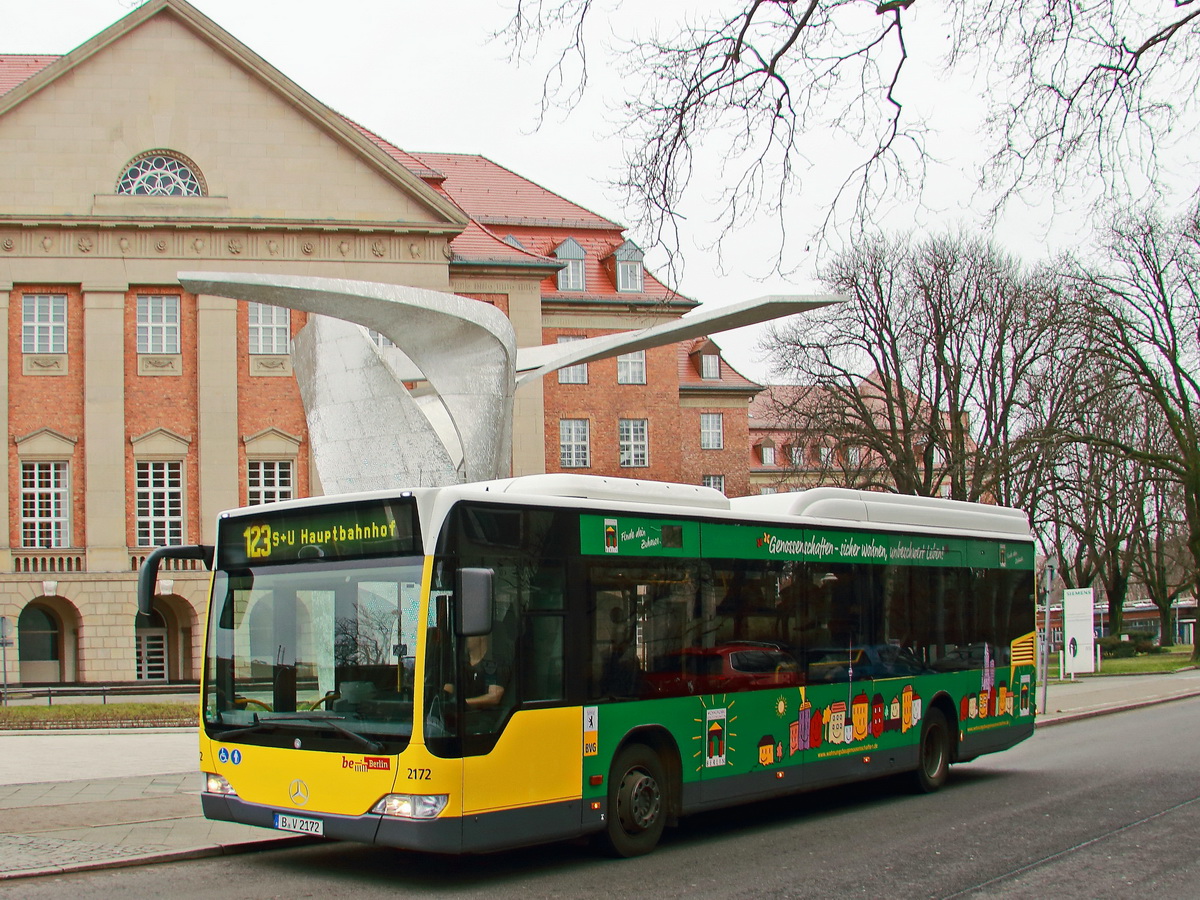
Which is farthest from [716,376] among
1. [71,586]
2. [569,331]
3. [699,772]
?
[699,772]

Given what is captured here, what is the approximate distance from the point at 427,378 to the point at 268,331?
2515 cm

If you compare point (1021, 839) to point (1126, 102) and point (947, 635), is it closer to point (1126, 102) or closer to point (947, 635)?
point (947, 635)

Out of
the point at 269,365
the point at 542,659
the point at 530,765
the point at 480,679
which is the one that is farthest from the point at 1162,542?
the point at 480,679

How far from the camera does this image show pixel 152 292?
42.5 metres

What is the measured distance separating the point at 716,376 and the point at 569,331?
9.66 m

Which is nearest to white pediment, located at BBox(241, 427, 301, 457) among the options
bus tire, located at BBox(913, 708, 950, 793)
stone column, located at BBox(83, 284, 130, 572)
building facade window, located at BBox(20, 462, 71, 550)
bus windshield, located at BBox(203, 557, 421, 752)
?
A: stone column, located at BBox(83, 284, 130, 572)

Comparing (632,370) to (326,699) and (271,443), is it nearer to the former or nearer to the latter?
(271,443)

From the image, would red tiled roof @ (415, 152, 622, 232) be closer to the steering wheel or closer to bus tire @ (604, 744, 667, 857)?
bus tire @ (604, 744, 667, 857)

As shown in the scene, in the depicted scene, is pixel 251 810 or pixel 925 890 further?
pixel 251 810

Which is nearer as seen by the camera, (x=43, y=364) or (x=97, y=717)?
(x=97, y=717)

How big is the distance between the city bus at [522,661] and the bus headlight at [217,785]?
0.06ft

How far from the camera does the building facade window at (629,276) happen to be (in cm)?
5584

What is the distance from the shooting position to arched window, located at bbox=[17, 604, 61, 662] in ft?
137

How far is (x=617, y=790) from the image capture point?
9.66 metres
